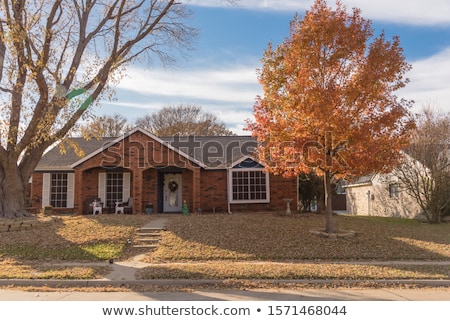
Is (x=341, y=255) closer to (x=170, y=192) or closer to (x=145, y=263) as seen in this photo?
(x=145, y=263)

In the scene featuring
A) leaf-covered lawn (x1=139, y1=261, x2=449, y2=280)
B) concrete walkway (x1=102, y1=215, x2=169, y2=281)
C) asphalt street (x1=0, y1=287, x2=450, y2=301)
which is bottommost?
asphalt street (x1=0, y1=287, x2=450, y2=301)

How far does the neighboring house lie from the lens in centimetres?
2284

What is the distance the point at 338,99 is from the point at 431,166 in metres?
9.84

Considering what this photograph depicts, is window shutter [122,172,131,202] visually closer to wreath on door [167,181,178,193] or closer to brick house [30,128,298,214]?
brick house [30,128,298,214]

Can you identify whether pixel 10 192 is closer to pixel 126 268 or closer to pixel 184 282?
pixel 126 268

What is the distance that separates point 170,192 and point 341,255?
461 inches

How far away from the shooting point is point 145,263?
10.6m

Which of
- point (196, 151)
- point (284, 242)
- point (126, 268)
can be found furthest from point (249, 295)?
point (196, 151)

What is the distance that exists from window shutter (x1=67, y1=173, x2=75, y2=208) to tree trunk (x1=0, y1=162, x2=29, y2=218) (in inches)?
214

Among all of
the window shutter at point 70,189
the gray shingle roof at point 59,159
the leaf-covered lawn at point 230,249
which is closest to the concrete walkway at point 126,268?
the leaf-covered lawn at point 230,249

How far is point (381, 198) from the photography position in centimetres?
2569

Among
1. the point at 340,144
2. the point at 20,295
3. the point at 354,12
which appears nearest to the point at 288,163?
the point at 340,144

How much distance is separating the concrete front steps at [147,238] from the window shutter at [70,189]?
861cm

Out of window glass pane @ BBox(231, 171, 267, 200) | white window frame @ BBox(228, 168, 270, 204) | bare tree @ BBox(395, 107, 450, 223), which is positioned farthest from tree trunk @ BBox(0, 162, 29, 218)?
bare tree @ BBox(395, 107, 450, 223)
